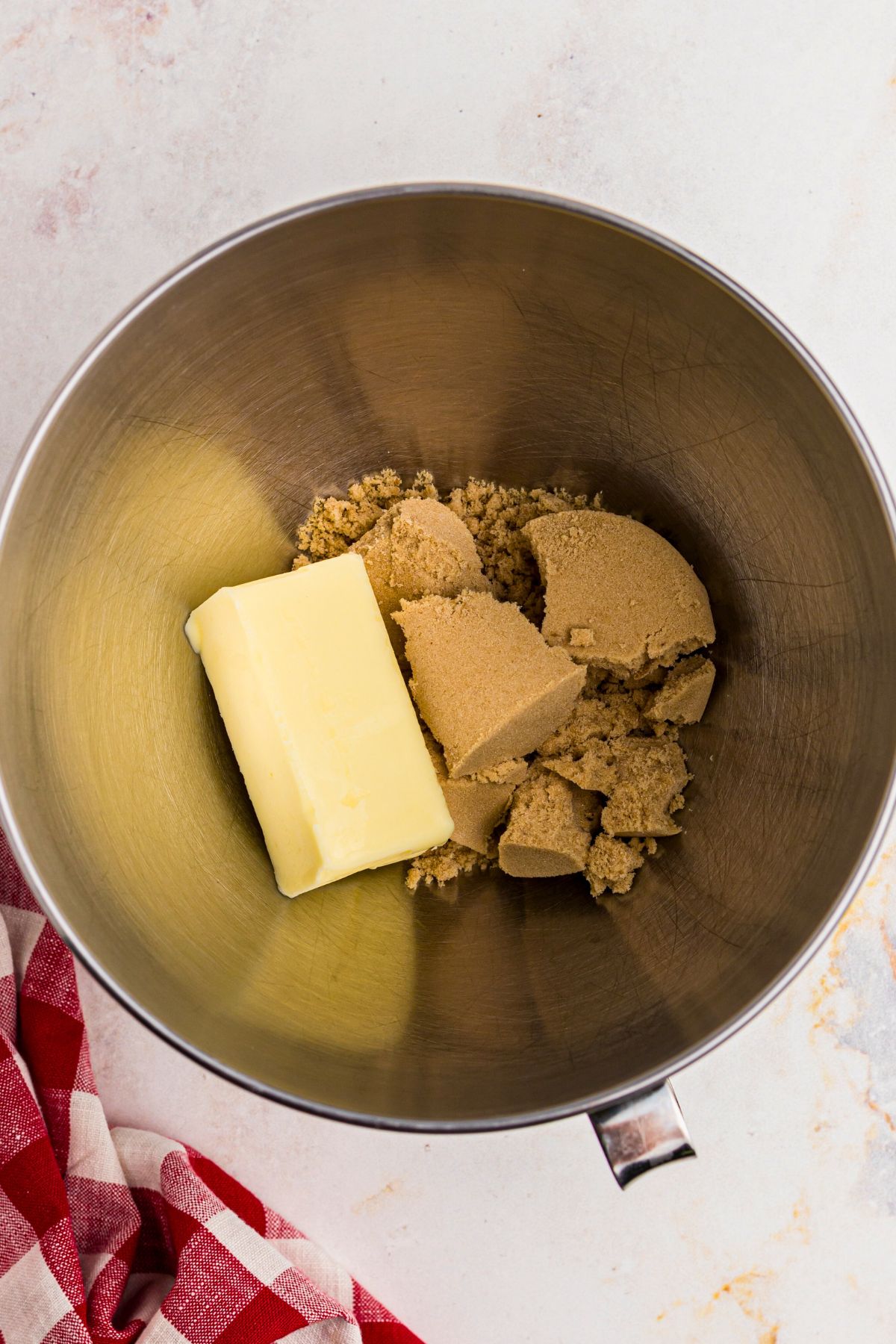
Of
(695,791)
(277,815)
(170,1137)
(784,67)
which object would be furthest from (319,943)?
(784,67)

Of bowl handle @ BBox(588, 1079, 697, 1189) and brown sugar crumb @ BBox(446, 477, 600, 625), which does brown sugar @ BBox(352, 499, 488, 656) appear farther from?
bowl handle @ BBox(588, 1079, 697, 1189)

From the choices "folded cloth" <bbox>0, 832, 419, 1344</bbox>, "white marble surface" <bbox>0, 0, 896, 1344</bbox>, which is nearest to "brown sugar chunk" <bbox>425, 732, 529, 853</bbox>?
"white marble surface" <bbox>0, 0, 896, 1344</bbox>

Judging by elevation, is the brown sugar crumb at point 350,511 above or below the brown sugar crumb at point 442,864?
above

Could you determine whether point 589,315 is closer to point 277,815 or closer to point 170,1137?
Answer: point 277,815

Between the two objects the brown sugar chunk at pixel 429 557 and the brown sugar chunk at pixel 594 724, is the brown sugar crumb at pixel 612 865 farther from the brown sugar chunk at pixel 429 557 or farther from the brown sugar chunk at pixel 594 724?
the brown sugar chunk at pixel 429 557

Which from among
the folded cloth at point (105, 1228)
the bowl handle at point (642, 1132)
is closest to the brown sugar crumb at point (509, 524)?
the bowl handle at point (642, 1132)
